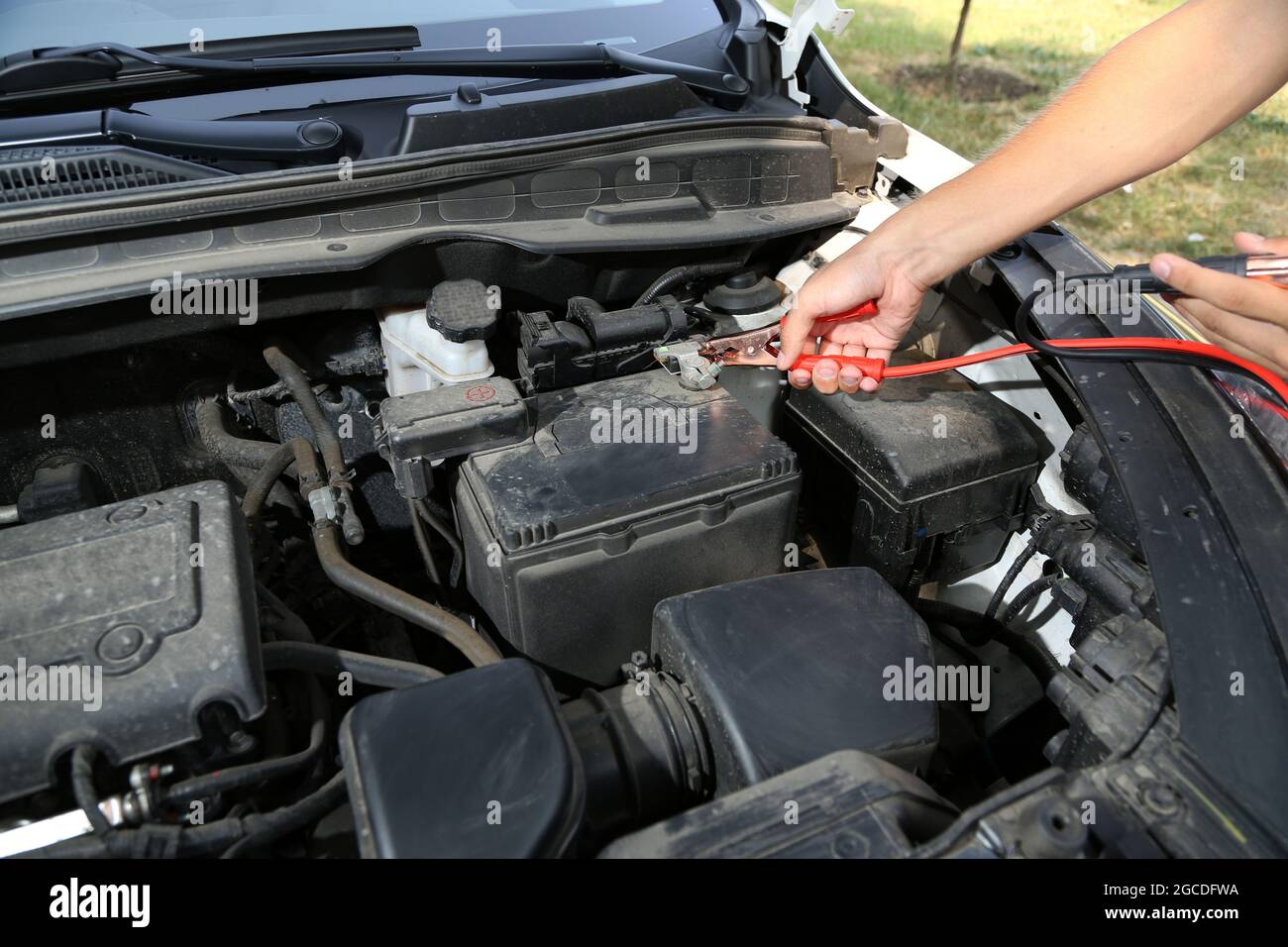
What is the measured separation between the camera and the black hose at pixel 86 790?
2.74 feet

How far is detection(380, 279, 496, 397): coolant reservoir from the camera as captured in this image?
4.12ft

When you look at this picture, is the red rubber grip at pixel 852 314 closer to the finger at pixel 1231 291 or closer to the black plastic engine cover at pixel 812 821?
the finger at pixel 1231 291

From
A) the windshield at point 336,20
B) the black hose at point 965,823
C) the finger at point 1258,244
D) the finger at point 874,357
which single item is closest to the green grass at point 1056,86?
the windshield at point 336,20

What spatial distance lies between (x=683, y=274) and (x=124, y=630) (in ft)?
3.17

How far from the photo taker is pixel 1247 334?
3.46 ft

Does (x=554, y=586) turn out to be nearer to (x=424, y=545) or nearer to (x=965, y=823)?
(x=424, y=545)

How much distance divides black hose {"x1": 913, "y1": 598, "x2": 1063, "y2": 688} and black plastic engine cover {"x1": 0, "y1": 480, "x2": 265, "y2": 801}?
40.2 inches

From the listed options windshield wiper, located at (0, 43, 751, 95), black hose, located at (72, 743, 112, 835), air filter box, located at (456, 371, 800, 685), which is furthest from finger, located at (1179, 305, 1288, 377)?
black hose, located at (72, 743, 112, 835)

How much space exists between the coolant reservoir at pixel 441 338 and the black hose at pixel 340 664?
0.43 m

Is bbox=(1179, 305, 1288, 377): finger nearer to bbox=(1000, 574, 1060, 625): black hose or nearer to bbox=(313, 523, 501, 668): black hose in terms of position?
bbox=(1000, 574, 1060, 625): black hose

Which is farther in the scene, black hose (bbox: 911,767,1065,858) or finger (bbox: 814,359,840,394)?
finger (bbox: 814,359,840,394)

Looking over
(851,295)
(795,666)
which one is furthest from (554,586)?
(851,295)
